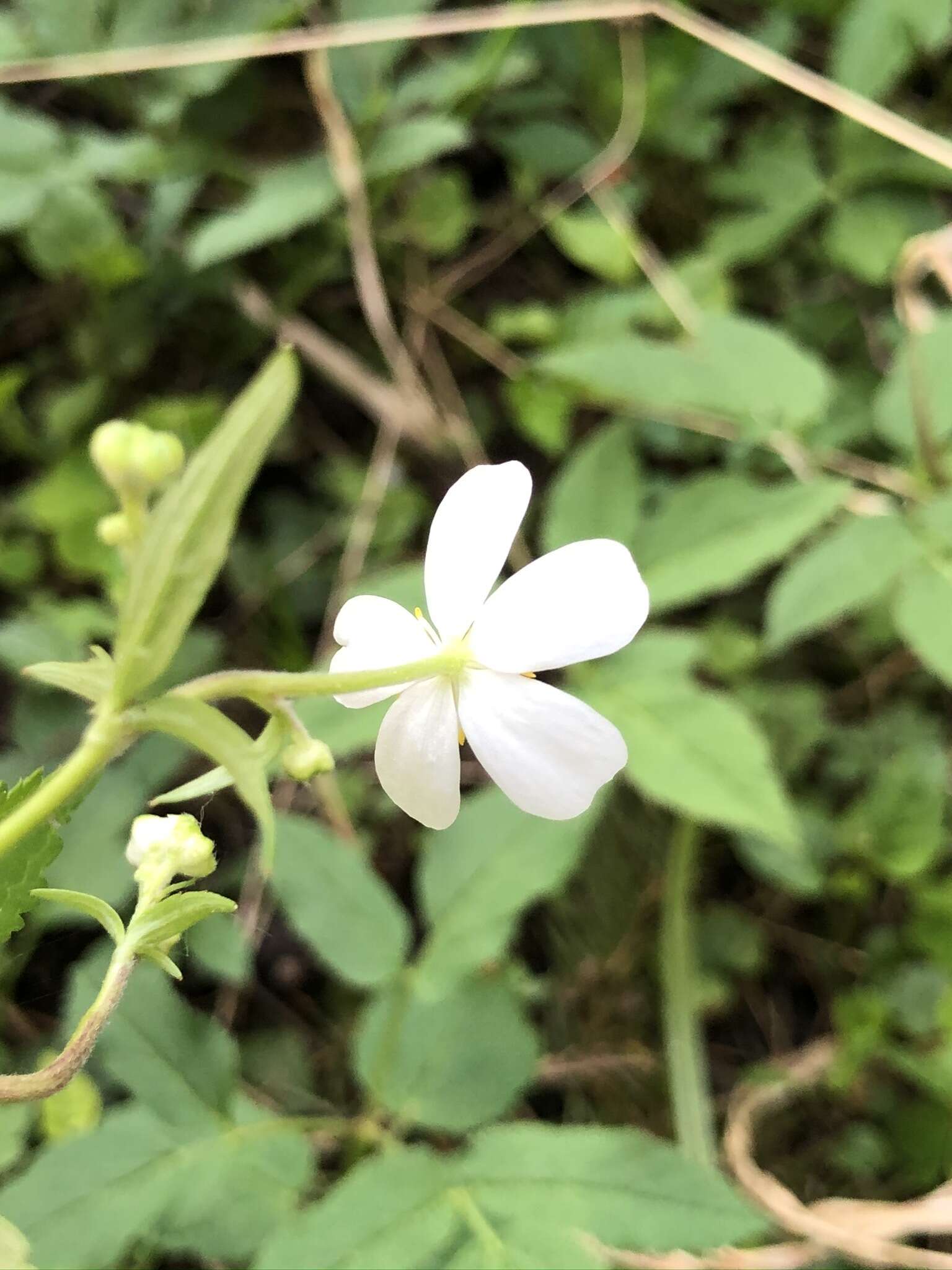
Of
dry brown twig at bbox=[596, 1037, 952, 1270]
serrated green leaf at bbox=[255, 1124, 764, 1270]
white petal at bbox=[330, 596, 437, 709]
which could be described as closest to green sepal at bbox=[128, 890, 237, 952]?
white petal at bbox=[330, 596, 437, 709]

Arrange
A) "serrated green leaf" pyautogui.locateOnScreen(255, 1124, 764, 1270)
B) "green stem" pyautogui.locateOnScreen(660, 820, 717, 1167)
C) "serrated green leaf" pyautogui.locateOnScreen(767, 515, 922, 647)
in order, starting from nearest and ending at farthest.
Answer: "serrated green leaf" pyautogui.locateOnScreen(255, 1124, 764, 1270) < "serrated green leaf" pyautogui.locateOnScreen(767, 515, 922, 647) < "green stem" pyautogui.locateOnScreen(660, 820, 717, 1167)

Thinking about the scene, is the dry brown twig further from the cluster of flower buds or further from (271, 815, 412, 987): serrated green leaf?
the cluster of flower buds

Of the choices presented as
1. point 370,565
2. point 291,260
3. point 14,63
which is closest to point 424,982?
point 370,565

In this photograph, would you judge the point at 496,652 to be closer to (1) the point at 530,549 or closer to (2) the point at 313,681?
(2) the point at 313,681

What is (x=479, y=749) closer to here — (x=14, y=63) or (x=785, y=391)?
(x=785, y=391)

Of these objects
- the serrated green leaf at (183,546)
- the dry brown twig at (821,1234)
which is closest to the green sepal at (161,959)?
the serrated green leaf at (183,546)

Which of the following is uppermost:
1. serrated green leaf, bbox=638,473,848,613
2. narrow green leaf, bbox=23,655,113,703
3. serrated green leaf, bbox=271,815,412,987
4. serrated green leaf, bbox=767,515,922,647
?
narrow green leaf, bbox=23,655,113,703

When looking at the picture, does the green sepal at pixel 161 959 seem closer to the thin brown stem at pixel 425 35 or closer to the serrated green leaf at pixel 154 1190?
the serrated green leaf at pixel 154 1190

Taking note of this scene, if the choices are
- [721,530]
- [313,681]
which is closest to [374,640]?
[313,681]
